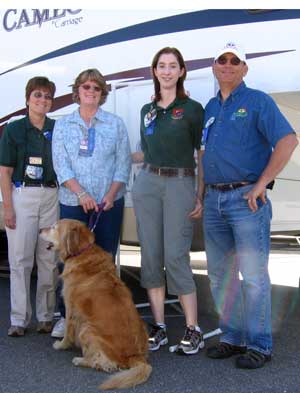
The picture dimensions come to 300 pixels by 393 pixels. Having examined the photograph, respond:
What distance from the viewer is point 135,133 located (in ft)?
17.0

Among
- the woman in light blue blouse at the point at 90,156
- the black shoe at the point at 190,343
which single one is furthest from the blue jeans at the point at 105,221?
the black shoe at the point at 190,343

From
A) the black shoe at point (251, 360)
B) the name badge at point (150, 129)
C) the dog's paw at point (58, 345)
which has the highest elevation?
the name badge at point (150, 129)

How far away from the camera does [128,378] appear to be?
3.63 m

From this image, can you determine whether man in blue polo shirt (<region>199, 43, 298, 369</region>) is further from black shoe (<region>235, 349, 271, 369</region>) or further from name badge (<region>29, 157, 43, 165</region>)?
name badge (<region>29, 157, 43, 165</region>)

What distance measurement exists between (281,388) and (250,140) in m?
1.56

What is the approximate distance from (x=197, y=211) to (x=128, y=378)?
4.14 feet

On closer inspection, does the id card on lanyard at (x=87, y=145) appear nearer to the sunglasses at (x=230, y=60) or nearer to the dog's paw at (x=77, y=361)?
the sunglasses at (x=230, y=60)

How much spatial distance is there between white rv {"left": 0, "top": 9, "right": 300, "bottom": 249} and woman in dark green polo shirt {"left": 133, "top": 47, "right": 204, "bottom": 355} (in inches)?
25.5

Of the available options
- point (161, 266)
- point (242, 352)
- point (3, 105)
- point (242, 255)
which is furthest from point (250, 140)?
point (3, 105)

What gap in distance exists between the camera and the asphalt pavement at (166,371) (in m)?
3.71

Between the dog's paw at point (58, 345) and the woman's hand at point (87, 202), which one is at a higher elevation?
the woman's hand at point (87, 202)

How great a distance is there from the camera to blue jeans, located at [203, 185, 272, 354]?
154 inches

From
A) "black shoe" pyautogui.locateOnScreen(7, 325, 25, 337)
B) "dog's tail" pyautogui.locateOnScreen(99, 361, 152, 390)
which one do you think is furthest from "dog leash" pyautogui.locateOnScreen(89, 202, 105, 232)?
"dog's tail" pyautogui.locateOnScreen(99, 361, 152, 390)

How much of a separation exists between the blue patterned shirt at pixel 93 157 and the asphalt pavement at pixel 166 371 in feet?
3.71
